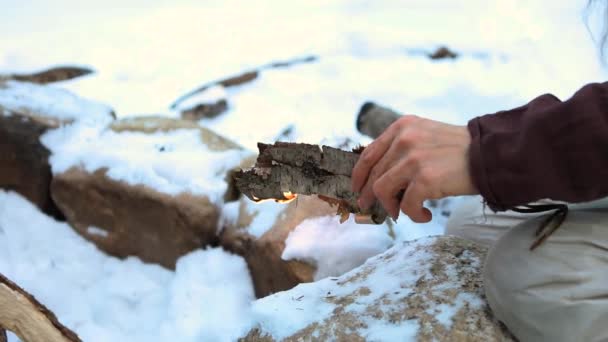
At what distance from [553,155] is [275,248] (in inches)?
50.3

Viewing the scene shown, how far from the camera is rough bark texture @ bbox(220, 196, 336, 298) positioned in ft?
6.39

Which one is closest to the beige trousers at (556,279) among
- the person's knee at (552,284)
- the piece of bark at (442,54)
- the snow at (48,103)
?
the person's knee at (552,284)

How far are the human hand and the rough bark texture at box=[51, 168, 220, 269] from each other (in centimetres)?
138

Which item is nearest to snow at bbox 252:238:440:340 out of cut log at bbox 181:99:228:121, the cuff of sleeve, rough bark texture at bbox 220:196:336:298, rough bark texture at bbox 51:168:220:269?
the cuff of sleeve

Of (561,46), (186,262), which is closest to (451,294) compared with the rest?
(186,262)

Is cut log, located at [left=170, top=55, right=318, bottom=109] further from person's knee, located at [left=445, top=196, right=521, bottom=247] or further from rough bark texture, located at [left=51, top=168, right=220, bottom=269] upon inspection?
person's knee, located at [left=445, top=196, right=521, bottom=247]

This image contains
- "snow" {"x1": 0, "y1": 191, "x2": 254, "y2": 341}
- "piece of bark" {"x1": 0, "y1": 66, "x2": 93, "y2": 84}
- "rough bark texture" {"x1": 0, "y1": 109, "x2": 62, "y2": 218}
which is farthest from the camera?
"piece of bark" {"x1": 0, "y1": 66, "x2": 93, "y2": 84}

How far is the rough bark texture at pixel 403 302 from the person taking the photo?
3.74 feet

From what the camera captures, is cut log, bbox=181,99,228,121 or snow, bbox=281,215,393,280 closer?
snow, bbox=281,215,393,280

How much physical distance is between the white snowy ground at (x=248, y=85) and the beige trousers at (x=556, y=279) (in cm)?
59

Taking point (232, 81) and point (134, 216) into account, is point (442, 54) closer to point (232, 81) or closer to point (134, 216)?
point (232, 81)

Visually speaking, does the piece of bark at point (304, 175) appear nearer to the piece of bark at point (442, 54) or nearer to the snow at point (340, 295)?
the snow at point (340, 295)

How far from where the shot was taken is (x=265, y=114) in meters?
3.90

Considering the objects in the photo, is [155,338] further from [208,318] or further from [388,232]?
[388,232]
